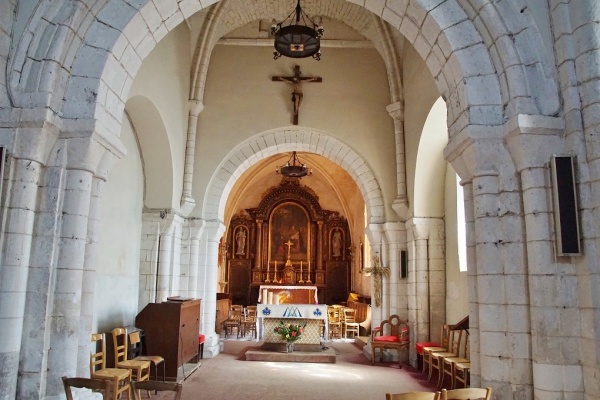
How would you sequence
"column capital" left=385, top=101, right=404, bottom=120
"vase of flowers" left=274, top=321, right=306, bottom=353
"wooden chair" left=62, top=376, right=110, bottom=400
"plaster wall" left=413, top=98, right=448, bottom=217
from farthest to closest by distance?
"column capital" left=385, top=101, right=404, bottom=120
"vase of flowers" left=274, top=321, right=306, bottom=353
"plaster wall" left=413, top=98, right=448, bottom=217
"wooden chair" left=62, top=376, right=110, bottom=400

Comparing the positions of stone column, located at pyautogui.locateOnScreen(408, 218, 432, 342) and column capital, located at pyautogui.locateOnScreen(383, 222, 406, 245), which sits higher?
column capital, located at pyautogui.locateOnScreen(383, 222, 406, 245)

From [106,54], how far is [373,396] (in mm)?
4967

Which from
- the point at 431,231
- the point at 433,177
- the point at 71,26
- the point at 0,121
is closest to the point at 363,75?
the point at 433,177

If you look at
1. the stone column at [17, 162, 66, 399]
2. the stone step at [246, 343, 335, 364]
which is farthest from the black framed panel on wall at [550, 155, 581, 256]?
the stone step at [246, 343, 335, 364]

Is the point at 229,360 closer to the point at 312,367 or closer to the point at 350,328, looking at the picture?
the point at 312,367

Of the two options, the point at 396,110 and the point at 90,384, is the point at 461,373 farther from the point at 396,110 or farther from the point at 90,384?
the point at 90,384

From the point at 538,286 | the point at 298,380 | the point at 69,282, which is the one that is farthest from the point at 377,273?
the point at 69,282

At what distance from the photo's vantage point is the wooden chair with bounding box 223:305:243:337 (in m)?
12.2

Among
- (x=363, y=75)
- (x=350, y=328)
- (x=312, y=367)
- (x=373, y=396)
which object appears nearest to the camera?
(x=373, y=396)

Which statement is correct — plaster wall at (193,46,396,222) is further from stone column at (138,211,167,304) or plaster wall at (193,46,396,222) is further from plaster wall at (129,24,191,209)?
stone column at (138,211,167,304)

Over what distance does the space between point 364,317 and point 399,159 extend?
512cm

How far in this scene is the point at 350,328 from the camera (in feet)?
41.6

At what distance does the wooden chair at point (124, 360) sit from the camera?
5.73 metres

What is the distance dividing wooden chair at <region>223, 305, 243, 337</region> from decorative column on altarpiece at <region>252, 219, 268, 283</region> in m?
2.49
